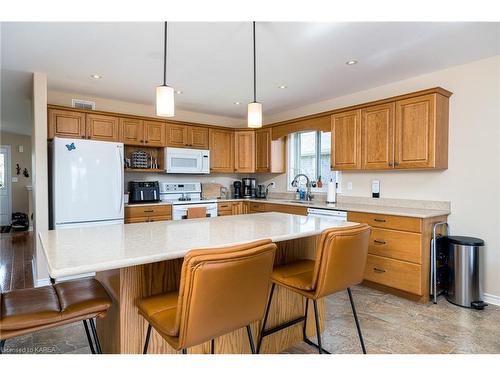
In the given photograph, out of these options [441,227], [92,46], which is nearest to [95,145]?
[92,46]

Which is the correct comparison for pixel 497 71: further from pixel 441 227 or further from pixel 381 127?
pixel 441 227

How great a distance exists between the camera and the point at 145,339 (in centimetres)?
152

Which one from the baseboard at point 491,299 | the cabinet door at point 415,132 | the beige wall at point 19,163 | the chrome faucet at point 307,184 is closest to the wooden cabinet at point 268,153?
the chrome faucet at point 307,184

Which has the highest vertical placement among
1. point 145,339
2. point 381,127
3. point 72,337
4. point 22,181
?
point 381,127

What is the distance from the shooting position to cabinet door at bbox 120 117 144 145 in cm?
426

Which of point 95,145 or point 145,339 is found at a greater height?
point 95,145

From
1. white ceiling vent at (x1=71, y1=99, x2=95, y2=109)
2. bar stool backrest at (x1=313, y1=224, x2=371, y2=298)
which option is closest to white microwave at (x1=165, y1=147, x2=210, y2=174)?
white ceiling vent at (x1=71, y1=99, x2=95, y2=109)

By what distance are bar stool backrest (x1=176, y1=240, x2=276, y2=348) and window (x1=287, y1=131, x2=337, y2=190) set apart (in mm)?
3496

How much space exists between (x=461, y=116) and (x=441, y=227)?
1.17 m

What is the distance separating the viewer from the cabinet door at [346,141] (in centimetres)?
378

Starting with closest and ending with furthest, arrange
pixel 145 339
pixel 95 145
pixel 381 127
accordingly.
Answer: pixel 145 339, pixel 381 127, pixel 95 145

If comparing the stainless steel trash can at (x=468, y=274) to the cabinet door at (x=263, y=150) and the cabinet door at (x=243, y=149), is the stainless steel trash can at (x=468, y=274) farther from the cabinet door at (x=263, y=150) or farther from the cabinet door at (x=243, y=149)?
the cabinet door at (x=243, y=149)

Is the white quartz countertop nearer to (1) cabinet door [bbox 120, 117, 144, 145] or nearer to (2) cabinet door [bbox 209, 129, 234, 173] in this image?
(1) cabinet door [bbox 120, 117, 144, 145]

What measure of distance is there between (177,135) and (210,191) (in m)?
1.12
